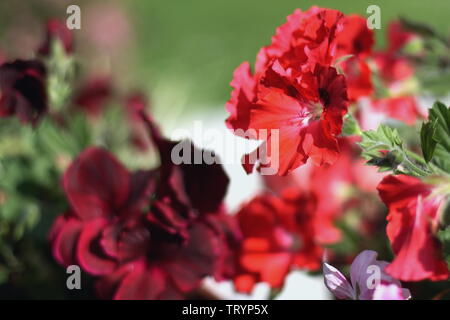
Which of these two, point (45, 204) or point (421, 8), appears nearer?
point (45, 204)

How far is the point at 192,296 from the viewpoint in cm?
50

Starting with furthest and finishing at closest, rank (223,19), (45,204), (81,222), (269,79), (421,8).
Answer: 1. (223,19)
2. (421,8)
3. (45,204)
4. (81,222)
5. (269,79)

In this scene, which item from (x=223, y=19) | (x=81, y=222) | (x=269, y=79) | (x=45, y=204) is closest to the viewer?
(x=269, y=79)

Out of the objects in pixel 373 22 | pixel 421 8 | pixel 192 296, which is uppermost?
pixel 421 8

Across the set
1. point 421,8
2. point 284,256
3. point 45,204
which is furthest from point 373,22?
point 421,8

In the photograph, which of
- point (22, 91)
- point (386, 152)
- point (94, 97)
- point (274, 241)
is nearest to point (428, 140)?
point (386, 152)

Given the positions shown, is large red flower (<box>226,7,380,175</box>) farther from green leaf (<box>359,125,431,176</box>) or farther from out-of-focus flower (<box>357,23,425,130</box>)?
out-of-focus flower (<box>357,23,425,130</box>)

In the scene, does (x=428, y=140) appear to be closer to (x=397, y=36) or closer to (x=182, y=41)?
(x=397, y=36)

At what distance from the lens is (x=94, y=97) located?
2.50 ft

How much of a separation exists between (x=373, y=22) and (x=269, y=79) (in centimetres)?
16

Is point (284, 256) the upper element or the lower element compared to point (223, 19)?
lower

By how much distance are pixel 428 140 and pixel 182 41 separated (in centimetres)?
181

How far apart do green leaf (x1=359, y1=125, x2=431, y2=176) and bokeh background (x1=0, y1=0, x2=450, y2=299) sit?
23cm
